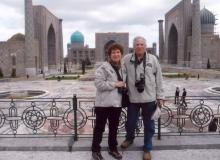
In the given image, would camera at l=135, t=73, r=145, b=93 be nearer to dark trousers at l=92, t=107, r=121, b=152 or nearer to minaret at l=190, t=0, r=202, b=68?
dark trousers at l=92, t=107, r=121, b=152

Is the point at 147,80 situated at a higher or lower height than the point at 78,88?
higher

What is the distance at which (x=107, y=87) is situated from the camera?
3.34 m

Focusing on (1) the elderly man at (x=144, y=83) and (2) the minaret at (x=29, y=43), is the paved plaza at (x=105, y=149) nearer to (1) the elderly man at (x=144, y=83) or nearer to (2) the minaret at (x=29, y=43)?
(1) the elderly man at (x=144, y=83)

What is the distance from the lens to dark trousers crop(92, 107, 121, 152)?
3.45 metres

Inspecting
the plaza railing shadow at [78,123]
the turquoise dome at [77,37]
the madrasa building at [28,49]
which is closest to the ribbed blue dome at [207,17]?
the madrasa building at [28,49]

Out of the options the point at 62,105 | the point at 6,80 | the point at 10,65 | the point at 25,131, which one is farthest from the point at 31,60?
the point at 25,131

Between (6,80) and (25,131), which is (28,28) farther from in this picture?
(25,131)

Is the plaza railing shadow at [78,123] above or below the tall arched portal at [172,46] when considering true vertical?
below

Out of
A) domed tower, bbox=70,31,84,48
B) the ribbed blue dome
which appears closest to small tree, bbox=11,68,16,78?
the ribbed blue dome

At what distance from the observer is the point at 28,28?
24.5 m

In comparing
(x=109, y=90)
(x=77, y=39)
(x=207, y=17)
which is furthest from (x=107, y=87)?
(x=77, y=39)

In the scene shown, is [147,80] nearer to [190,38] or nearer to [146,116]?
[146,116]

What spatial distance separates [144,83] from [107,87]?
43cm

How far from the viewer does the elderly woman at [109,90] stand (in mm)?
3367
